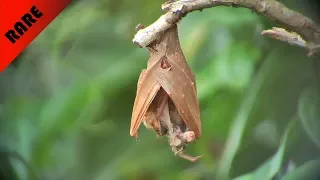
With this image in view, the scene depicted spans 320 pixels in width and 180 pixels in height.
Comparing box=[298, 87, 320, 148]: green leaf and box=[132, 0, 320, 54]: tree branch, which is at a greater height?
box=[132, 0, 320, 54]: tree branch

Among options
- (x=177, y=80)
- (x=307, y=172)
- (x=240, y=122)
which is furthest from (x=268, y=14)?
(x=307, y=172)

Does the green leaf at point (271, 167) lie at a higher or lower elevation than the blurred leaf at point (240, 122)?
lower

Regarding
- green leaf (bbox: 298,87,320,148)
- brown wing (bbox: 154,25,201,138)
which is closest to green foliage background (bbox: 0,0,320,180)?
green leaf (bbox: 298,87,320,148)

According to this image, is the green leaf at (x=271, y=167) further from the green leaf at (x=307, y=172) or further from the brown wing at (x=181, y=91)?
the brown wing at (x=181, y=91)

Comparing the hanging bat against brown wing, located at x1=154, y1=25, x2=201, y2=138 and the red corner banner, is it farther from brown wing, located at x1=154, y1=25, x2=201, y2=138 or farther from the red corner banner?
the red corner banner

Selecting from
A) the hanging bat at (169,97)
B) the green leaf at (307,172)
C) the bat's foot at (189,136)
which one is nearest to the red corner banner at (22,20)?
the hanging bat at (169,97)

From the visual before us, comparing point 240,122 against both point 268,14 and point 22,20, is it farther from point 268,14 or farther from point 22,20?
point 22,20

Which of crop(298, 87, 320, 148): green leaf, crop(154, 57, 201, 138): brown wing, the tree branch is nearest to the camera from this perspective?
the tree branch
